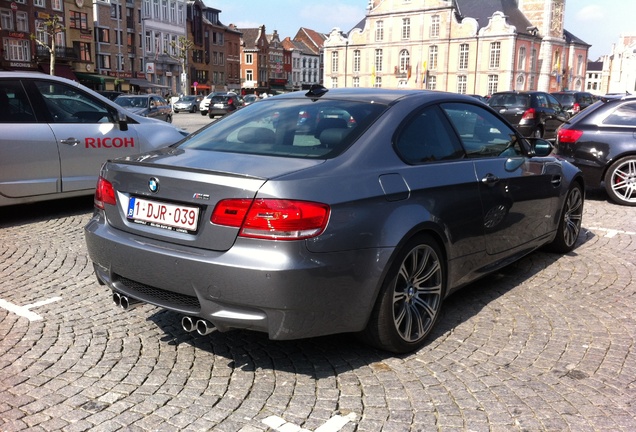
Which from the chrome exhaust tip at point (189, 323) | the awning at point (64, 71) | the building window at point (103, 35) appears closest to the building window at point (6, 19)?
the awning at point (64, 71)

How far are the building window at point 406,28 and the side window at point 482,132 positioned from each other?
317 ft

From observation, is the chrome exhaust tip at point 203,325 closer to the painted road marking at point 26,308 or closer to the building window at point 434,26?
the painted road marking at point 26,308

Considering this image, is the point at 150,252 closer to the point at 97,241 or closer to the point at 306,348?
the point at 97,241

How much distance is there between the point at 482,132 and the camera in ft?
15.5

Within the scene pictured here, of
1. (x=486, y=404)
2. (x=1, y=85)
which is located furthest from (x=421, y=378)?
(x=1, y=85)

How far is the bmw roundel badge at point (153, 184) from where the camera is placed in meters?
3.42

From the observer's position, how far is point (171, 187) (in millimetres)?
3344

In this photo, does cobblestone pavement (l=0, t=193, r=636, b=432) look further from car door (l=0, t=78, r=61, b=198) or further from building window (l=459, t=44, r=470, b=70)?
building window (l=459, t=44, r=470, b=70)

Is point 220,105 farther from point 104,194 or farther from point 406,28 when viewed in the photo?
point 406,28

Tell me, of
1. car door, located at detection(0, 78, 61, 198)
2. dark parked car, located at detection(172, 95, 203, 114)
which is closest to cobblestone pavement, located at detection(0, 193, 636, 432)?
car door, located at detection(0, 78, 61, 198)

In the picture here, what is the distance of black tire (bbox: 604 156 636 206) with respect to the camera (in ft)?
29.2

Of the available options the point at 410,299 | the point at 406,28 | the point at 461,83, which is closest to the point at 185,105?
the point at 410,299

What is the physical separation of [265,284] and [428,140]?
64.2 inches

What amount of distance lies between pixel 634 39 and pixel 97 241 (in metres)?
176
